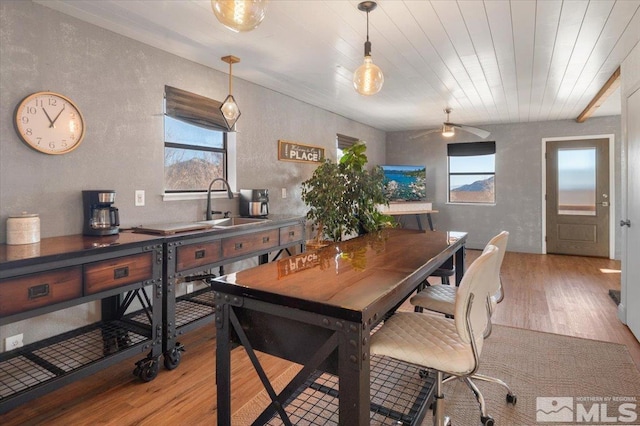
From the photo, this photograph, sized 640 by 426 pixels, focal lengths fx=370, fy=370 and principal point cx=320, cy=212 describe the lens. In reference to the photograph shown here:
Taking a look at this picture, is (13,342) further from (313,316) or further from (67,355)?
(313,316)

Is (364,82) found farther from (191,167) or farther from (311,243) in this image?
(311,243)

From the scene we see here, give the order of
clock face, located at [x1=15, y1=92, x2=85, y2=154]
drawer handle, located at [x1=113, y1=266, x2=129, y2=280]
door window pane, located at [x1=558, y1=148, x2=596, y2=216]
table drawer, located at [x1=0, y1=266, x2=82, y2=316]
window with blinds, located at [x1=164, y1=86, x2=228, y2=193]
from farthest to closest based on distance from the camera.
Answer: door window pane, located at [x1=558, y1=148, x2=596, y2=216] → window with blinds, located at [x1=164, y1=86, x2=228, y2=193] → clock face, located at [x1=15, y1=92, x2=85, y2=154] → drawer handle, located at [x1=113, y1=266, x2=129, y2=280] → table drawer, located at [x1=0, y1=266, x2=82, y2=316]

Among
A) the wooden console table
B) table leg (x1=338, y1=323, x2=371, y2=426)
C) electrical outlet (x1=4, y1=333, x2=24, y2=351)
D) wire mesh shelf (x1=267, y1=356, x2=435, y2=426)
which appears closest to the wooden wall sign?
the wooden console table

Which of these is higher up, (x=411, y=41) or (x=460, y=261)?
(x=411, y=41)

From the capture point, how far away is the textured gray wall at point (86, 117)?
85.7 inches

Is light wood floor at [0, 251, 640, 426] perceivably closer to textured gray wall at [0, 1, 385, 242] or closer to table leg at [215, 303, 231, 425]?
table leg at [215, 303, 231, 425]

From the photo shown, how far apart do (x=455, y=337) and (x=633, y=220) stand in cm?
247

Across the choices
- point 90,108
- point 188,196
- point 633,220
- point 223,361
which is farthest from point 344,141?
point 223,361

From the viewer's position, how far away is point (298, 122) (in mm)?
4785

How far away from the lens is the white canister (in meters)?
2.02

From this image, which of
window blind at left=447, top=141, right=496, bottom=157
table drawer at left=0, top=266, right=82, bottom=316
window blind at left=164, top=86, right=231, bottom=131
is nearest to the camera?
table drawer at left=0, top=266, right=82, bottom=316

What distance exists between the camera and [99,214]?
7.93 ft

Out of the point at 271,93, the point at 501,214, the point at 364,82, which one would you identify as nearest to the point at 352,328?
the point at 364,82

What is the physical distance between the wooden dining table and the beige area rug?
0.76 m
